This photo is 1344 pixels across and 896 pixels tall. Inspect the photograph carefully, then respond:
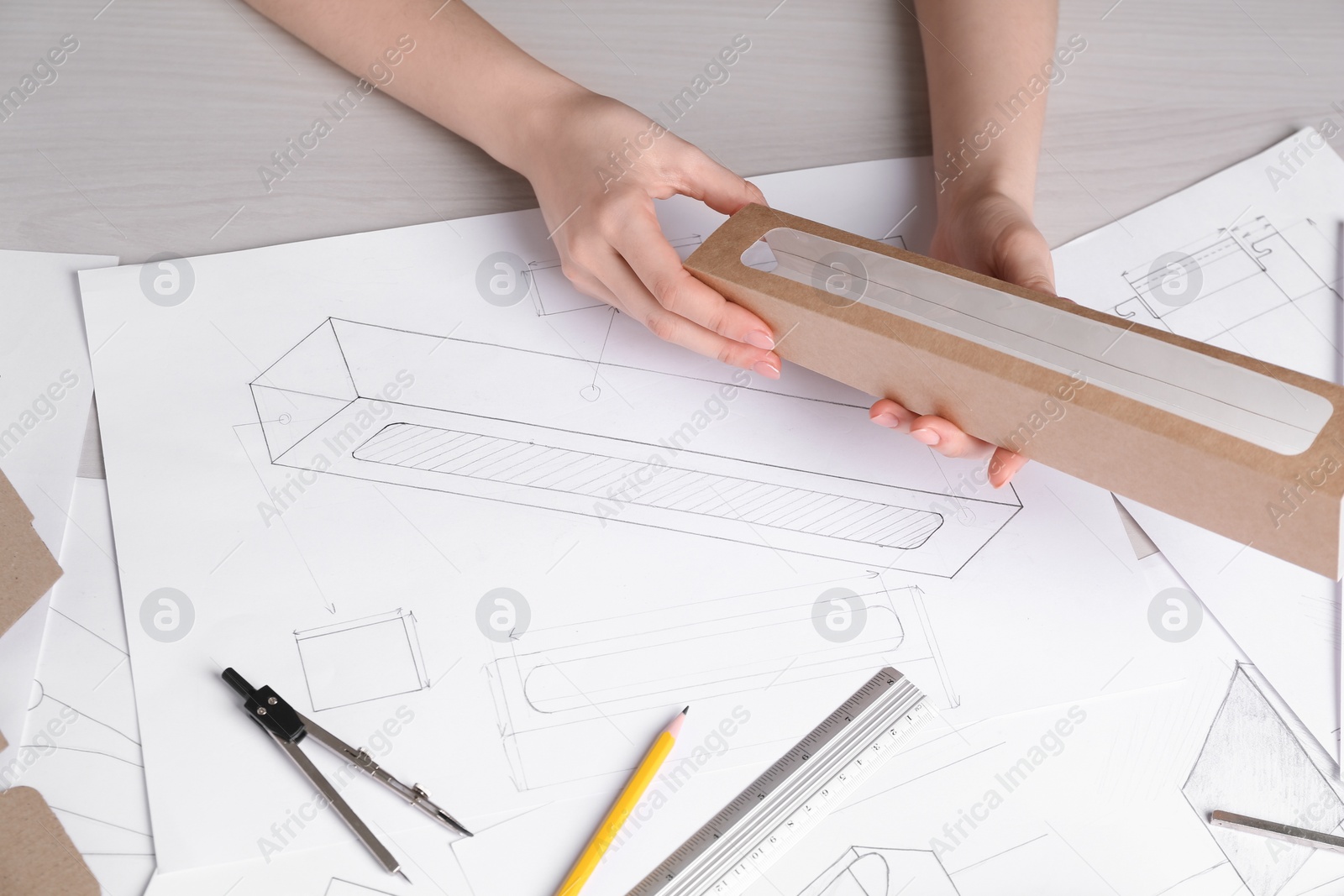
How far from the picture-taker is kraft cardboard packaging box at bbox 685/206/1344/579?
624mm

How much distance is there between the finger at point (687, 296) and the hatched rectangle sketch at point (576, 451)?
14cm

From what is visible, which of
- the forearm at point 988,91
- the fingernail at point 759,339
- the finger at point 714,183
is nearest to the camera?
the fingernail at point 759,339

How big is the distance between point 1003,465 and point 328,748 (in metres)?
0.64

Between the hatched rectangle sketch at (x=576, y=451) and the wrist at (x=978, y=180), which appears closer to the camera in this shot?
the hatched rectangle sketch at (x=576, y=451)

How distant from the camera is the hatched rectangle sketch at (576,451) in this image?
885 mm

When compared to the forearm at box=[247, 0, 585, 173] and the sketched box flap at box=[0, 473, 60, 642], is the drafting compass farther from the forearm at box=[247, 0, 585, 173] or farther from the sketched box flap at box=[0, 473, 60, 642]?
the forearm at box=[247, 0, 585, 173]

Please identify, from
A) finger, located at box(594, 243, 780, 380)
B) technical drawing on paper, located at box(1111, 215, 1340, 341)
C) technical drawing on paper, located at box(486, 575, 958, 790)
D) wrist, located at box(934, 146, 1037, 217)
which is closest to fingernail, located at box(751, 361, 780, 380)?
finger, located at box(594, 243, 780, 380)

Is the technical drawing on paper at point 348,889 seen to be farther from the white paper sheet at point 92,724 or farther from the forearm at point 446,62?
the forearm at point 446,62

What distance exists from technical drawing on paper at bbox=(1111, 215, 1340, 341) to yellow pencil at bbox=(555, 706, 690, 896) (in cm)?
67

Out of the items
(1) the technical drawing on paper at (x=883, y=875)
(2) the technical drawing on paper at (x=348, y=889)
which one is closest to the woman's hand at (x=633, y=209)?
(1) the technical drawing on paper at (x=883, y=875)

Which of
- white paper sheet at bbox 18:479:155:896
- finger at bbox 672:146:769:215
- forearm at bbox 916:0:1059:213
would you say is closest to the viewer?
white paper sheet at bbox 18:479:155:896

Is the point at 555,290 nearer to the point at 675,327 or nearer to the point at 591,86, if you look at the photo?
the point at 675,327

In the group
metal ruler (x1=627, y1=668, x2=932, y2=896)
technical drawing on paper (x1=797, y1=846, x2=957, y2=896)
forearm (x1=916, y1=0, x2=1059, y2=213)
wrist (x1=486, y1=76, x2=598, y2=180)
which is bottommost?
technical drawing on paper (x1=797, y1=846, x2=957, y2=896)

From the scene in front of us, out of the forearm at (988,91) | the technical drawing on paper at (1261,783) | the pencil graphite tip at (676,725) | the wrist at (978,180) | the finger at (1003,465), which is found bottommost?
the technical drawing on paper at (1261,783)
